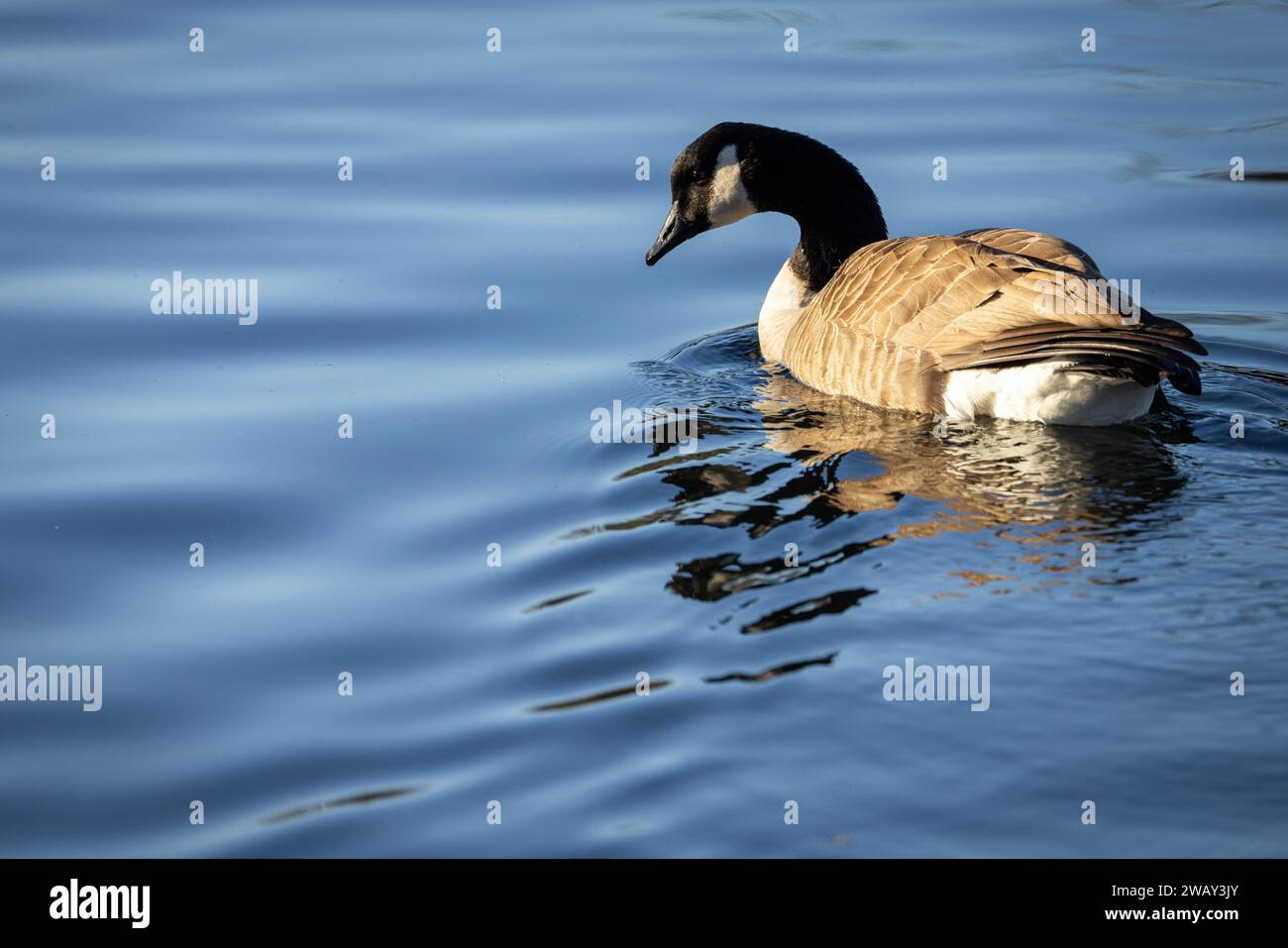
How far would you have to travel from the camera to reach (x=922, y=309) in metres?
8.84

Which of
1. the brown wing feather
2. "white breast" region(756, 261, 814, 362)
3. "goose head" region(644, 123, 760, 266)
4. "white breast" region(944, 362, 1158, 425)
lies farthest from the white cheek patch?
"white breast" region(944, 362, 1158, 425)

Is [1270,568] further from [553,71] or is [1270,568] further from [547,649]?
[553,71]

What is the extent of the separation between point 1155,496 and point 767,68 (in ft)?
26.5

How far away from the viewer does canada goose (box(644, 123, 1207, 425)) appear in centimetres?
780

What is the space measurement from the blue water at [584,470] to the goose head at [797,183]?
2.77ft

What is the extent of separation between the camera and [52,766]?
589 cm

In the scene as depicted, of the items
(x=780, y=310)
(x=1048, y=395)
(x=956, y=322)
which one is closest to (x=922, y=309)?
(x=956, y=322)

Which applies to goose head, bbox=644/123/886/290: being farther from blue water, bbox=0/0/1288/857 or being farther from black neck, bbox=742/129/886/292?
blue water, bbox=0/0/1288/857

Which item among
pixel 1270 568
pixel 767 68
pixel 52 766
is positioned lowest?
pixel 52 766

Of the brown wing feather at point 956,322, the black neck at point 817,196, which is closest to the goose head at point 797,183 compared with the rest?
the black neck at point 817,196

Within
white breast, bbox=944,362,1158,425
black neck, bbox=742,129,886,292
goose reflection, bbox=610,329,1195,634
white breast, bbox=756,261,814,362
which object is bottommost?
goose reflection, bbox=610,329,1195,634

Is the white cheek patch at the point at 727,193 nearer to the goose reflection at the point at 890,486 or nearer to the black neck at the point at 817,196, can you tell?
the black neck at the point at 817,196

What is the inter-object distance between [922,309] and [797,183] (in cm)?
216

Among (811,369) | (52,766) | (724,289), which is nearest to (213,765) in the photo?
(52,766)
